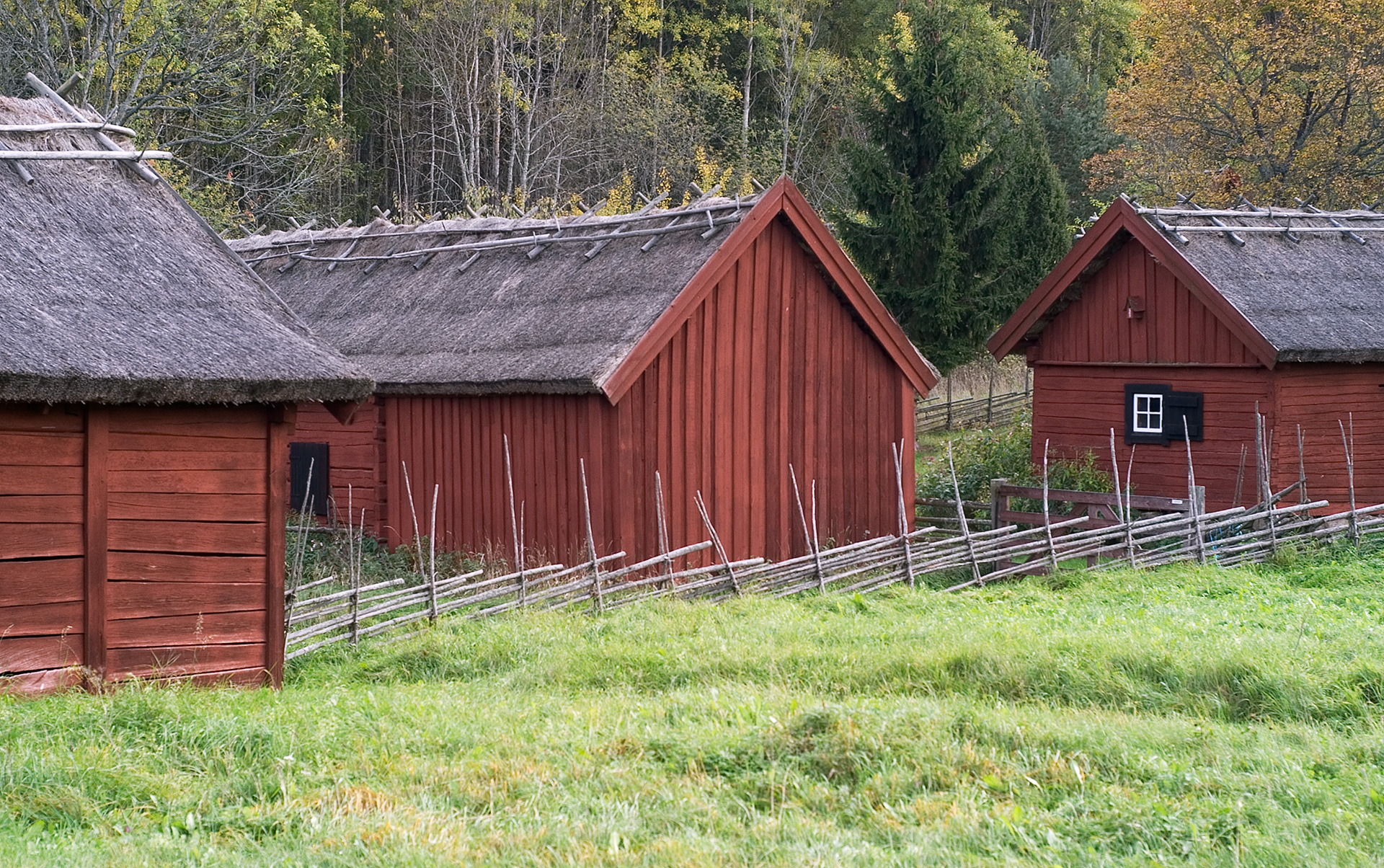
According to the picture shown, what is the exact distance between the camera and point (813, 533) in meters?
16.7

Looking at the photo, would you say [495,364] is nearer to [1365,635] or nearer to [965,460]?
[1365,635]

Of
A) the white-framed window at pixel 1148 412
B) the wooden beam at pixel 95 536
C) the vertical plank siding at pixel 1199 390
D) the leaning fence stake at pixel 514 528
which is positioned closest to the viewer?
the wooden beam at pixel 95 536

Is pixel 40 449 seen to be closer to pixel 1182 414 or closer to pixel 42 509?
pixel 42 509

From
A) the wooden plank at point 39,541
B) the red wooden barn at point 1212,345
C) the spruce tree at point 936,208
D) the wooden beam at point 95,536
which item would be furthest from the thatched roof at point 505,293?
the spruce tree at point 936,208

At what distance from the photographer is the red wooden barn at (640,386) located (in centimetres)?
1555

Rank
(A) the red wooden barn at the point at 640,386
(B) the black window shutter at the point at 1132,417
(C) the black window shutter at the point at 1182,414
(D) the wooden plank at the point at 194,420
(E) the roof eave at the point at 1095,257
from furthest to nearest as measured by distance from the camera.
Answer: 1. (B) the black window shutter at the point at 1132,417
2. (C) the black window shutter at the point at 1182,414
3. (E) the roof eave at the point at 1095,257
4. (A) the red wooden barn at the point at 640,386
5. (D) the wooden plank at the point at 194,420

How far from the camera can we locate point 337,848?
6.32 m

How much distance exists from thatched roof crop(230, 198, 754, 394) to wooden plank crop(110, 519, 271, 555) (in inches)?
190

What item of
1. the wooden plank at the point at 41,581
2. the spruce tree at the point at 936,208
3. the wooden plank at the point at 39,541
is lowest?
the wooden plank at the point at 41,581

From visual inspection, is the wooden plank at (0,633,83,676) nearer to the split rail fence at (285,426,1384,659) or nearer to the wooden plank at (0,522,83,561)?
the wooden plank at (0,522,83,561)

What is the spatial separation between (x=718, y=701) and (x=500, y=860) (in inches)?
122

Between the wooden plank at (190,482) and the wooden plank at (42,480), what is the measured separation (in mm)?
234

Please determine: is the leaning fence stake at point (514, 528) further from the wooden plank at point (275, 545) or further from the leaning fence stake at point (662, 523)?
the wooden plank at point (275, 545)

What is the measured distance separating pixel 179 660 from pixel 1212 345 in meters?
15.1
